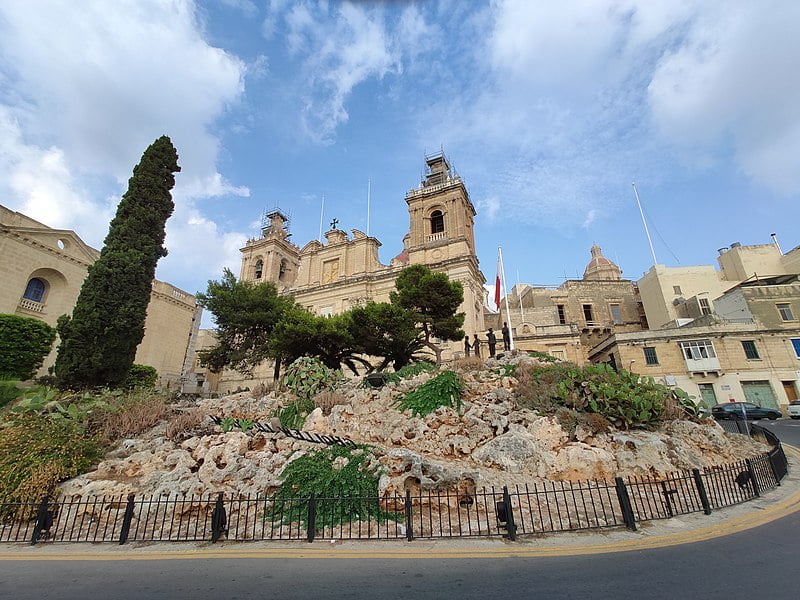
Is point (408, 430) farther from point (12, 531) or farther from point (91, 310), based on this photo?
point (91, 310)

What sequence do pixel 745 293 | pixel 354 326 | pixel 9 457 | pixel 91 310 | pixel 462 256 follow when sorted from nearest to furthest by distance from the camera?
pixel 9 457 < pixel 91 310 < pixel 354 326 < pixel 745 293 < pixel 462 256

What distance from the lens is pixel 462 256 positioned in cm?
3303

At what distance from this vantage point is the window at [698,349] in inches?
1017

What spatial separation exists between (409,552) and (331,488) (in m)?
2.83

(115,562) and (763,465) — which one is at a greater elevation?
(763,465)

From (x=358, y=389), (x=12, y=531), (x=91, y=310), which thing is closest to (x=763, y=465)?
(x=358, y=389)

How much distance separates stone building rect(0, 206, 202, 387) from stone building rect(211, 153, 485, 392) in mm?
9351

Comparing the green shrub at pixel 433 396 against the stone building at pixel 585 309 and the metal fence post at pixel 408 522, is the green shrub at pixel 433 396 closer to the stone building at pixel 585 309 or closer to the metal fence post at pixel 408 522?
the metal fence post at pixel 408 522

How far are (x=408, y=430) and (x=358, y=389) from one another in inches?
135

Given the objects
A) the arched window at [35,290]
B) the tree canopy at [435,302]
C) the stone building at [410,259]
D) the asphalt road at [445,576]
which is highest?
the stone building at [410,259]

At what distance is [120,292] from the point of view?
54.7 feet

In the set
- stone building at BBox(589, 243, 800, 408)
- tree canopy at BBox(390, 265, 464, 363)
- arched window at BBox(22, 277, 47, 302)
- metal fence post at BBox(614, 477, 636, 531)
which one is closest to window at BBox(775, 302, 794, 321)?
stone building at BBox(589, 243, 800, 408)

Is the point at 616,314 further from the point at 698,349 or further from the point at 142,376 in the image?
the point at 142,376

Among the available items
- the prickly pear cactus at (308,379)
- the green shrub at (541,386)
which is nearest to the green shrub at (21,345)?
the prickly pear cactus at (308,379)
